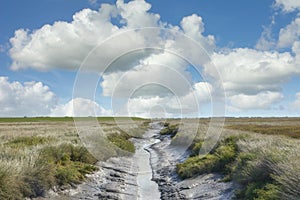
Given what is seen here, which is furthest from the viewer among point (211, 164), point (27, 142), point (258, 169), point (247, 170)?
point (27, 142)

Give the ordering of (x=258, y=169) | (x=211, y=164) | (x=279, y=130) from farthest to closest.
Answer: (x=279, y=130)
(x=211, y=164)
(x=258, y=169)


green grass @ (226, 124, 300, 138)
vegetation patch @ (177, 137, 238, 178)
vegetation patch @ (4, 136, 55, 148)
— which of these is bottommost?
vegetation patch @ (177, 137, 238, 178)

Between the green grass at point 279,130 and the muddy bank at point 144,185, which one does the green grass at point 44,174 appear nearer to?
the muddy bank at point 144,185

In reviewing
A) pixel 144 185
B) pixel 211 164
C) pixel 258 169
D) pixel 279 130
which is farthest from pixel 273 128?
pixel 258 169

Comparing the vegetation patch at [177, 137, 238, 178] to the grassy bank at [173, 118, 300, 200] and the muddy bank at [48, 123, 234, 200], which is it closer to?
the grassy bank at [173, 118, 300, 200]

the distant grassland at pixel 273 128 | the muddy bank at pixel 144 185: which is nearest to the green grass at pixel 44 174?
the muddy bank at pixel 144 185

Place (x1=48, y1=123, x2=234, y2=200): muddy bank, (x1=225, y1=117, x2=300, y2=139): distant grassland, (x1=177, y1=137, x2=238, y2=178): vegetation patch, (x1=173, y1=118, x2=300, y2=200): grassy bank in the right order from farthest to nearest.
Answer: (x1=225, y1=117, x2=300, y2=139): distant grassland, (x1=177, y1=137, x2=238, y2=178): vegetation patch, (x1=48, y1=123, x2=234, y2=200): muddy bank, (x1=173, y1=118, x2=300, y2=200): grassy bank

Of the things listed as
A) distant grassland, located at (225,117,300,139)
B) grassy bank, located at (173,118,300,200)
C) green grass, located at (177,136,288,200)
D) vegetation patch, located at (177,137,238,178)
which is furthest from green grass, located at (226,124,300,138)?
grassy bank, located at (173,118,300,200)

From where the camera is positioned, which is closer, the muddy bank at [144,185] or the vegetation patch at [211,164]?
the muddy bank at [144,185]

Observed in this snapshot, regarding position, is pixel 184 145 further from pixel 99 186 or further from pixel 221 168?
pixel 99 186

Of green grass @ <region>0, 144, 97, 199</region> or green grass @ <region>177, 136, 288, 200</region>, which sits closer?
green grass @ <region>177, 136, 288, 200</region>

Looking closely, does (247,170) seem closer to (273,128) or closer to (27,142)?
(27,142)

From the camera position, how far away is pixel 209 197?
14.9 meters

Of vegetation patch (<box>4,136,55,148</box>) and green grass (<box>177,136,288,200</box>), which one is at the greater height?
vegetation patch (<box>4,136,55,148</box>)
